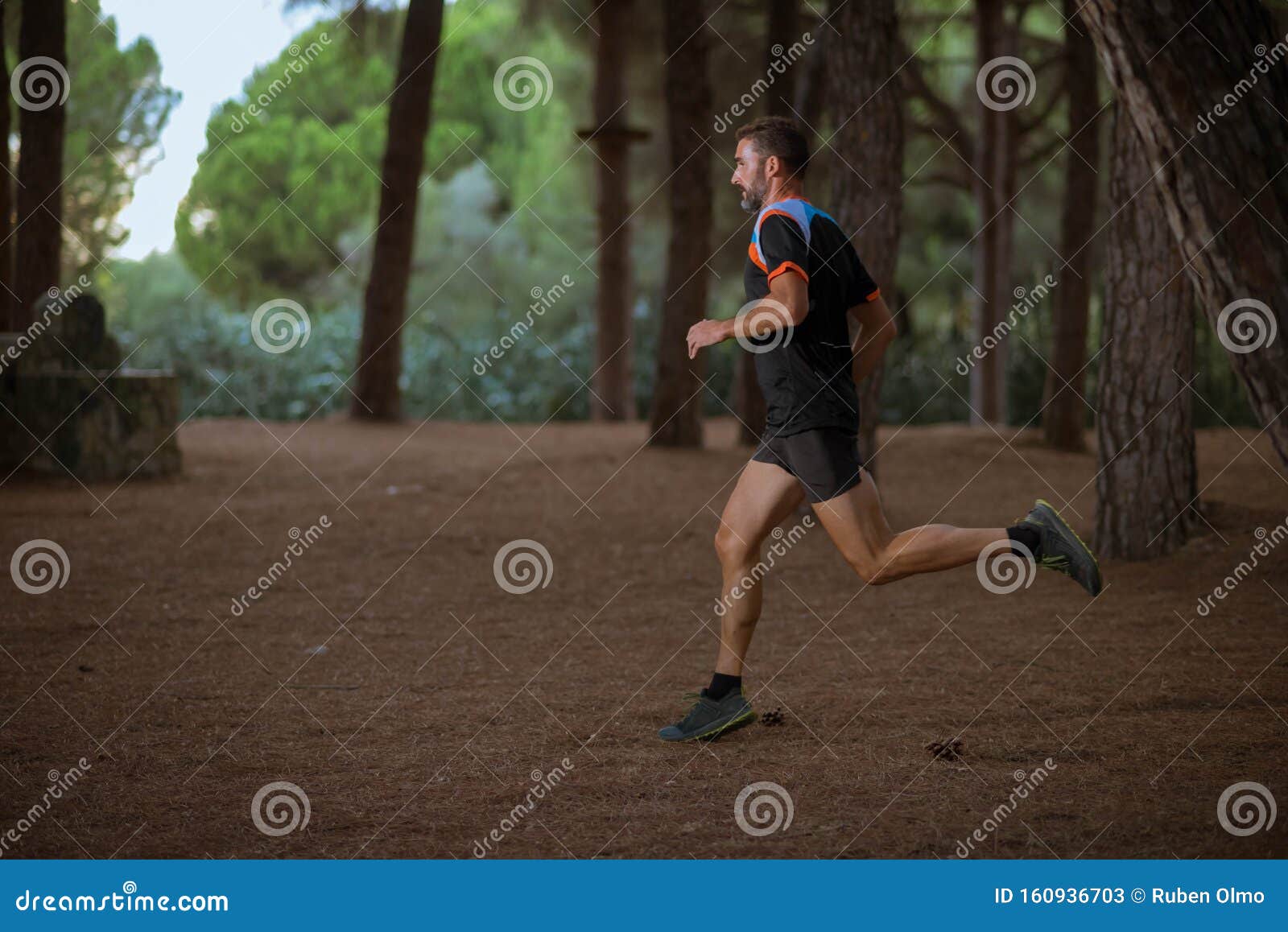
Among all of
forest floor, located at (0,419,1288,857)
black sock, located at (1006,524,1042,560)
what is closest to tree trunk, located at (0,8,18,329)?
forest floor, located at (0,419,1288,857)

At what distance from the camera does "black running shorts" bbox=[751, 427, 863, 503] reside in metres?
3.80

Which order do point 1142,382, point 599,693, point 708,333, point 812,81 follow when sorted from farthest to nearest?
point 812,81
point 1142,382
point 599,693
point 708,333

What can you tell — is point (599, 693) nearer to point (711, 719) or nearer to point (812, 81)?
point (711, 719)

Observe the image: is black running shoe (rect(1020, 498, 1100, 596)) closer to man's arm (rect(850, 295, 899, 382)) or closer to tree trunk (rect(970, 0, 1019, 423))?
man's arm (rect(850, 295, 899, 382))

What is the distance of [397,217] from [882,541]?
12.2 metres

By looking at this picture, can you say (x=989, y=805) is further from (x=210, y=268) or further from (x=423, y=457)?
(x=210, y=268)

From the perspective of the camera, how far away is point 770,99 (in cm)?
1190

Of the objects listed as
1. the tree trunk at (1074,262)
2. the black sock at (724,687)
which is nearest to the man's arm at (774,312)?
the black sock at (724,687)

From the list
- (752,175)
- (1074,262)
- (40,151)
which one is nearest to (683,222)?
(1074,262)

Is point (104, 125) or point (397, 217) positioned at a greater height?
point (397, 217)

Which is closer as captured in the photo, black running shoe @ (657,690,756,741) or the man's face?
the man's face

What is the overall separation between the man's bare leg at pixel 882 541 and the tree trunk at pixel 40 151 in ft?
32.8

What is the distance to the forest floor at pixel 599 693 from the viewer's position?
335cm

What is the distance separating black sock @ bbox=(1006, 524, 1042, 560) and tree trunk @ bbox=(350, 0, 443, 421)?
1182cm
